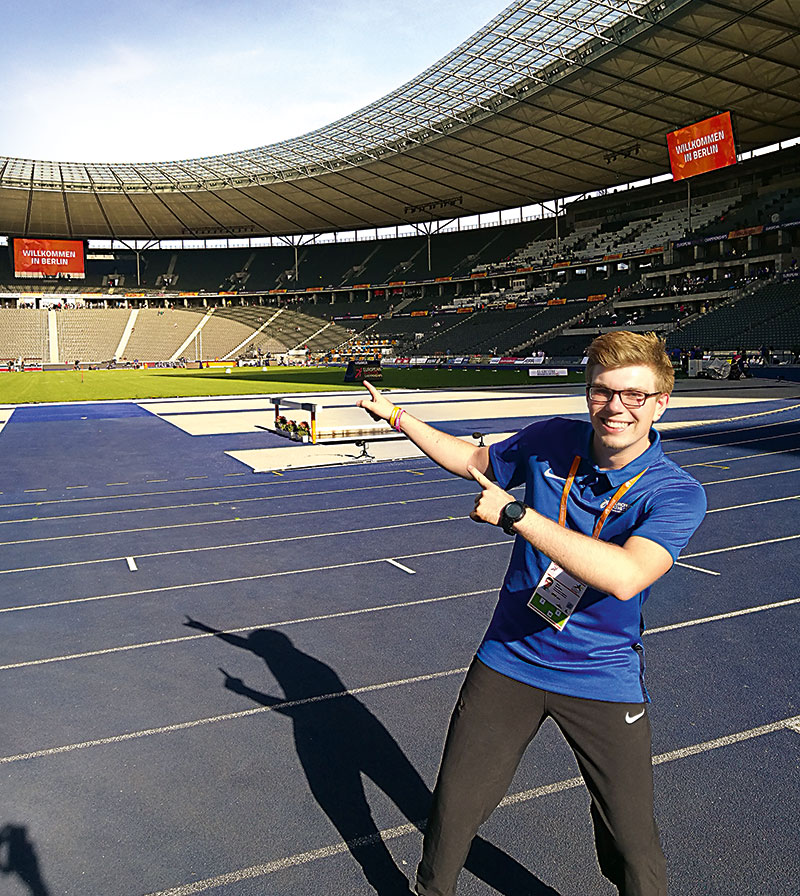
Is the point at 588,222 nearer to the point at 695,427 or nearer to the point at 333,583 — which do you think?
the point at 695,427

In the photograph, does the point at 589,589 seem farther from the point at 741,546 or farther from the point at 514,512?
Answer: the point at 741,546

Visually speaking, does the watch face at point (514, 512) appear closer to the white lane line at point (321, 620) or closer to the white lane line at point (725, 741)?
the white lane line at point (725, 741)

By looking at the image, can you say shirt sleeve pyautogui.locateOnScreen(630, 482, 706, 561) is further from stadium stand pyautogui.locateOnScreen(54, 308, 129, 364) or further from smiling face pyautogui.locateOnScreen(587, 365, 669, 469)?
stadium stand pyautogui.locateOnScreen(54, 308, 129, 364)

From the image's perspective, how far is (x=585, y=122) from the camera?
5572 centimetres

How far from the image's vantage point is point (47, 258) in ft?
310

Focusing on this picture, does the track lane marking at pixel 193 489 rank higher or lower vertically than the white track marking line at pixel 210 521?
higher

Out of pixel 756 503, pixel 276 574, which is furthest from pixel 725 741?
pixel 756 503

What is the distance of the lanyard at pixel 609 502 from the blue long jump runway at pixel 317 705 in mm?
1811

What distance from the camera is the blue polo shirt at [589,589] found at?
8.38ft

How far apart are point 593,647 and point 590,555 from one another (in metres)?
0.52

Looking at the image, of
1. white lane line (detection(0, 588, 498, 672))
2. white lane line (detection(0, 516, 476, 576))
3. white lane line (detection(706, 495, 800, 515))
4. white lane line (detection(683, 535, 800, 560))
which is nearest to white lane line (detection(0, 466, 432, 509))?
white lane line (detection(0, 516, 476, 576))

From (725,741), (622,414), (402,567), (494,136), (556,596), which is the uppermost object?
(494,136)

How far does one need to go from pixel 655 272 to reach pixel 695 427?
5449 centimetres

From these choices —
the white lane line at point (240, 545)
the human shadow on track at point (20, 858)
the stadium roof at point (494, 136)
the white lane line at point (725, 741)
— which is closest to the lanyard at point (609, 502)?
the white lane line at point (725, 741)
